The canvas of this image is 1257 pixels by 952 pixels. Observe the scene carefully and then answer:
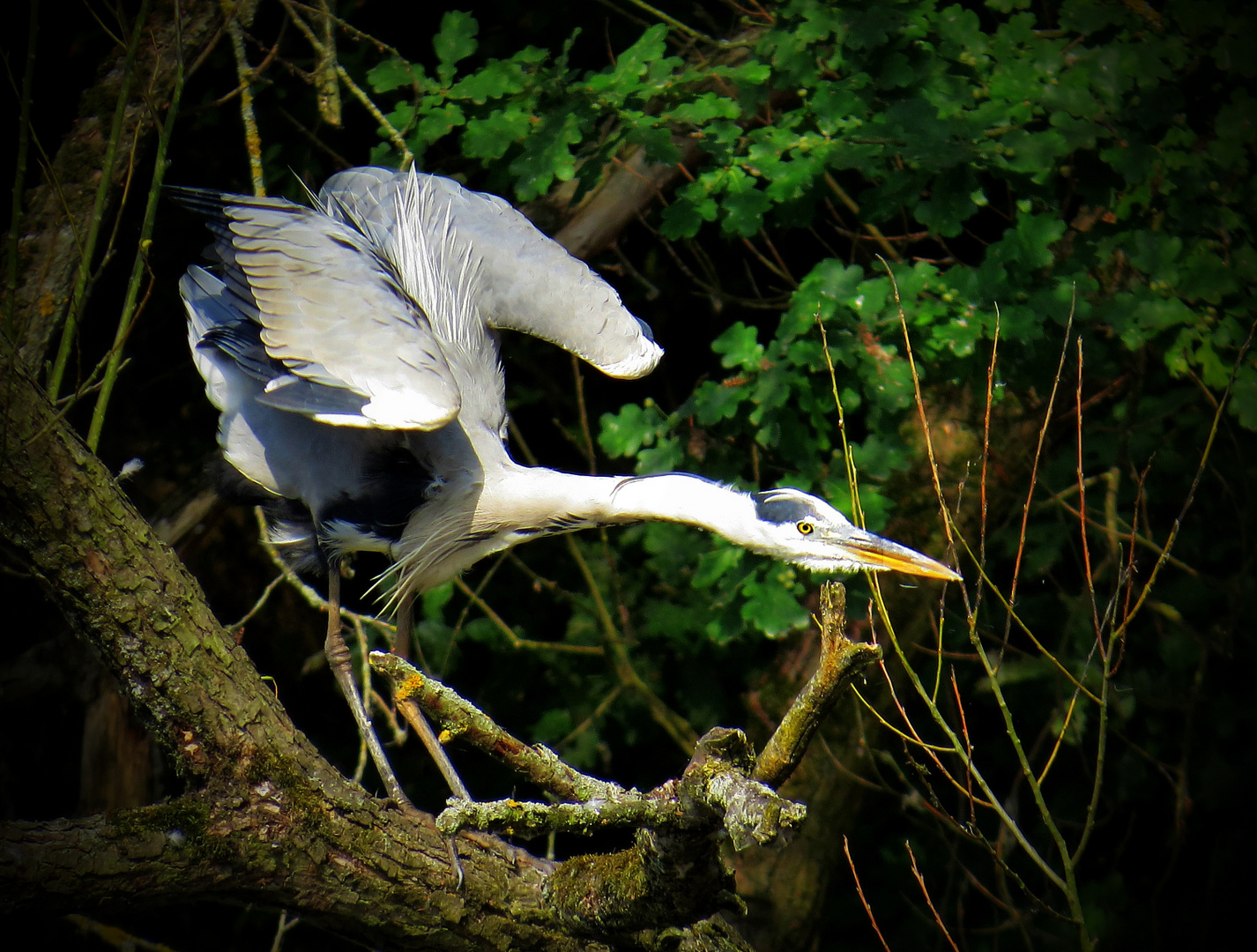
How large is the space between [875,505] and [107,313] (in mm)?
2675

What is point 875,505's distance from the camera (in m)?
2.70

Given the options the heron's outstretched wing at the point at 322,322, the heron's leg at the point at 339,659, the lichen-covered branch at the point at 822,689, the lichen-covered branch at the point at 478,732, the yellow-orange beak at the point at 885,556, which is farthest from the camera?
the heron's leg at the point at 339,659

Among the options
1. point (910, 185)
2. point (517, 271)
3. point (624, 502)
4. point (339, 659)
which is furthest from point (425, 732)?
point (910, 185)

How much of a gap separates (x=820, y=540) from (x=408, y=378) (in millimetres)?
994

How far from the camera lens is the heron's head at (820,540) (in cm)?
225

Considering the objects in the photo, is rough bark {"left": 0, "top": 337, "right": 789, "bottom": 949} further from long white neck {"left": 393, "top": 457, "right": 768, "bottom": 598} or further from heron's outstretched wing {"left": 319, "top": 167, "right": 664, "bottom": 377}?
heron's outstretched wing {"left": 319, "top": 167, "right": 664, "bottom": 377}

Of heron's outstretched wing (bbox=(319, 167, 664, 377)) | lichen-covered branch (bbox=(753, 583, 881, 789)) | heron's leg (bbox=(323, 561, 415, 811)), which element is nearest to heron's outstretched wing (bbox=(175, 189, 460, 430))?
heron's outstretched wing (bbox=(319, 167, 664, 377))

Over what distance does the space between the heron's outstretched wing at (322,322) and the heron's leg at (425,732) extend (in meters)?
0.68

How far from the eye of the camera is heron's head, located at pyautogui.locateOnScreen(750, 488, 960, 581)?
2.25 metres

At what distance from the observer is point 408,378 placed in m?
2.33

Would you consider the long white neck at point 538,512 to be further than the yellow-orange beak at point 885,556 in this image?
Yes

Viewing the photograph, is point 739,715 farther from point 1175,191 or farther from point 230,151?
point 230,151

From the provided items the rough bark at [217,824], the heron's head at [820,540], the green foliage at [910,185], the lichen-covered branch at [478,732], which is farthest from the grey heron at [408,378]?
the lichen-covered branch at [478,732]

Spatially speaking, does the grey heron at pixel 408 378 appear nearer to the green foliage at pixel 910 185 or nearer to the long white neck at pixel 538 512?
the long white neck at pixel 538 512
